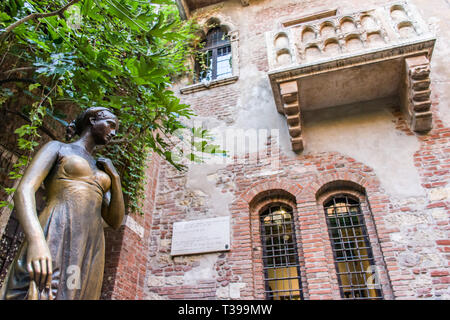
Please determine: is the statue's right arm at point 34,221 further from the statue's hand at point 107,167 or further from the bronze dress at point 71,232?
the statue's hand at point 107,167

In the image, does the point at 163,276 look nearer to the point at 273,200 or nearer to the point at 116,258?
the point at 116,258

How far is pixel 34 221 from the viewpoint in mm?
1694

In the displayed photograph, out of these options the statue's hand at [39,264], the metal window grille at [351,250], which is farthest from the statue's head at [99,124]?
the metal window grille at [351,250]

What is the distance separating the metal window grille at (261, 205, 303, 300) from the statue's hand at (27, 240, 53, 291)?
3684 mm

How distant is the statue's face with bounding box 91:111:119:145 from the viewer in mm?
2336

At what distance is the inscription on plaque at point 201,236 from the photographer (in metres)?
5.01

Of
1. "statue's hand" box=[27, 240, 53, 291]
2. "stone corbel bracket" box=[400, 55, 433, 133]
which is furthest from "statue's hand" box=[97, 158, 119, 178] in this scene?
"stone corbel bracket" box=[400, 55, 433, 133]

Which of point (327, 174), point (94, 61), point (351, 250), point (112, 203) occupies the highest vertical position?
point (94, 61)

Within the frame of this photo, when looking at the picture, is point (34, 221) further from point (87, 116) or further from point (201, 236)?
point (201, 236)

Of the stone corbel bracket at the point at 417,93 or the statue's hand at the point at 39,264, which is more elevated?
the stone corbel bracket at the point at 417,93

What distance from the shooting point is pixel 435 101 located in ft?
17.1

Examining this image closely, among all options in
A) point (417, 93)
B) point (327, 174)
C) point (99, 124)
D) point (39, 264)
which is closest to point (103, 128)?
point (99, 124)

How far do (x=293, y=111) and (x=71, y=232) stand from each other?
4.09 metres

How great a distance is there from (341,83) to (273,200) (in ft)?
7.24
